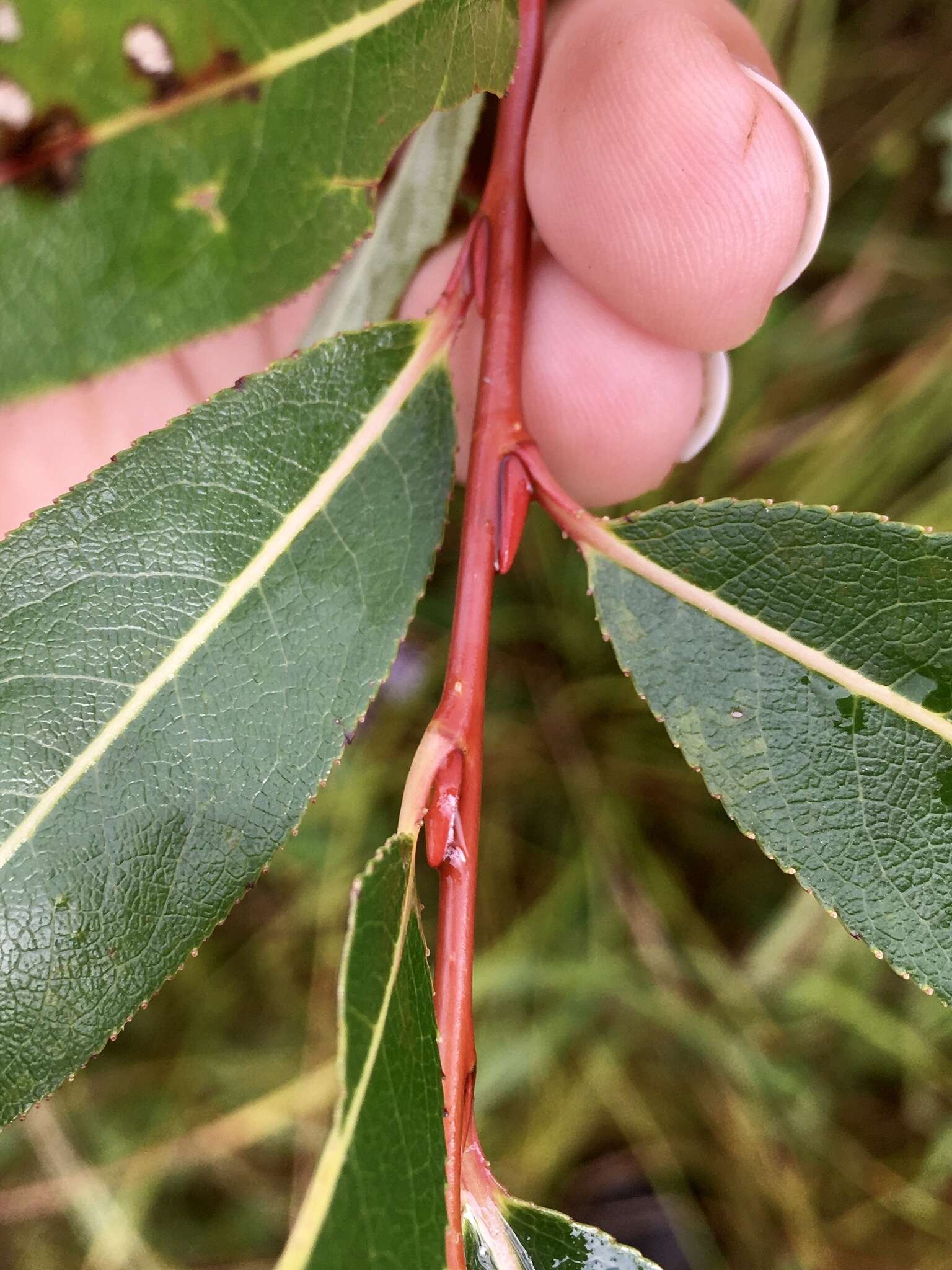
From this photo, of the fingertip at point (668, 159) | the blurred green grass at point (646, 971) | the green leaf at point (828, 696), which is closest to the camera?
the green leaf at point (828, 696)

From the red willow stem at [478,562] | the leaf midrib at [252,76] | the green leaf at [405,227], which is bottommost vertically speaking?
the red willow stem at [478,562]

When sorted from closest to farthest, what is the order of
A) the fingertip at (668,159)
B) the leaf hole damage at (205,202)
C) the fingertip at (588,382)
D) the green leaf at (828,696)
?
the leaf hole damage at (205,202)
the green leaf at (828,696)
the fingertip at (668,159)
the fingertip at (588,382)

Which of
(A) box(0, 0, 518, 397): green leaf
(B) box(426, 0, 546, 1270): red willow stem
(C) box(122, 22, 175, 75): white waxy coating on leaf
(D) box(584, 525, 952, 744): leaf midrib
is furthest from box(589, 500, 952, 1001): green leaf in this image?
(C) box(122, 22, 175, 75): white waxy coating on leaf

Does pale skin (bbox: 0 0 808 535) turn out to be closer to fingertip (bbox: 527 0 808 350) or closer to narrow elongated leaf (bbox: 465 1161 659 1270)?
fingertip (bbox: 527 0 808 350)

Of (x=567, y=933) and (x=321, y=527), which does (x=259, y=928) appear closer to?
(x=567, y=933)

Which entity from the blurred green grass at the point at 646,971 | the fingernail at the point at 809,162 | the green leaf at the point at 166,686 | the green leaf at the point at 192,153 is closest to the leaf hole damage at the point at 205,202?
the green leaf at the point at 192,153

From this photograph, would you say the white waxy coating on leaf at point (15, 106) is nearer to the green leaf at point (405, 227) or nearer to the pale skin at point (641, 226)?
the pale skin at point (641, 226)
